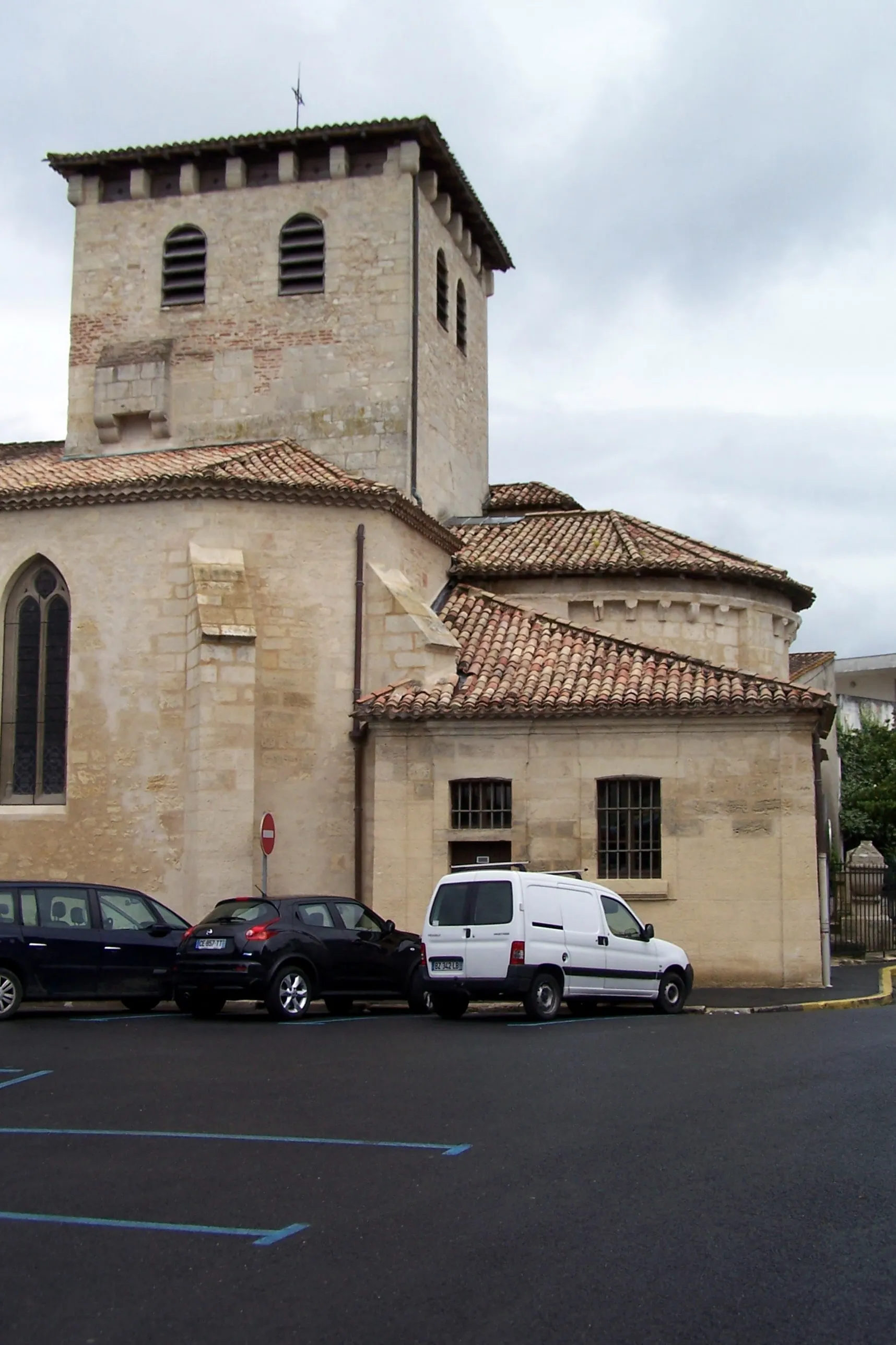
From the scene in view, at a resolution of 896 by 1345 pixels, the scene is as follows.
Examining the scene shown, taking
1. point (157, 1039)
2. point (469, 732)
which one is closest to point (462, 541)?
point (469, 732)

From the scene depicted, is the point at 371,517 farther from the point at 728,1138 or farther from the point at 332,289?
the point at 728,1138

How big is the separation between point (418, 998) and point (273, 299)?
15.9 metres

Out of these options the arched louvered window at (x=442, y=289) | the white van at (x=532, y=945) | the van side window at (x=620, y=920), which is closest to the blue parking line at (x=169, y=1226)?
the white van at (x=532, y=945)

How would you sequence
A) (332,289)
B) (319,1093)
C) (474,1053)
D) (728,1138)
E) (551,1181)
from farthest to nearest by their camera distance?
(332,289) → (474,1053) → (319,1093) → (728,1138) → (551,1181)

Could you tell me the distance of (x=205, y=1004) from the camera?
1697 centimetres

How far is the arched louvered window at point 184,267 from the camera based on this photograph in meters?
29.0

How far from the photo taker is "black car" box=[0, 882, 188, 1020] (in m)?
16.0

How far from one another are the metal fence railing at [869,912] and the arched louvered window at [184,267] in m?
19.0

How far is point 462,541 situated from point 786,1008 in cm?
1339

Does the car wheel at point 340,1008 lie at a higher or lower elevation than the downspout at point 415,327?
lower

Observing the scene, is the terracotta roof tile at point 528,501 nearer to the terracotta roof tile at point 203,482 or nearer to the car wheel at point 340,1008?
the terracotta roof tile at point 203,482

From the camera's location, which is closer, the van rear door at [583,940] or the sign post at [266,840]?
the van rear door at [583,940]

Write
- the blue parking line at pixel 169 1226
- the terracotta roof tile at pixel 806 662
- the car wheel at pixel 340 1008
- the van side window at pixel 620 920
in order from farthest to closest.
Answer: the terracotta roof tile at pixel 806 662, the car wheel at pixel 340 1008, the van side window at pixel 620 920, the blue parking line at pixel 169 1226

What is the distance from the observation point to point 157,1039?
14.1 meters
